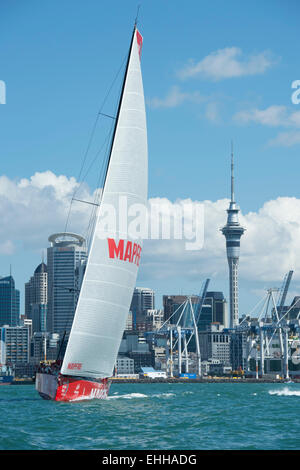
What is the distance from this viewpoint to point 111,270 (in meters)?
43.2

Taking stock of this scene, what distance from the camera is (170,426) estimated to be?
34.1 meters

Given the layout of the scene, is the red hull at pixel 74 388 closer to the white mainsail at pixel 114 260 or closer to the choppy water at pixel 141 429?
the choppy water at pixel 141 429

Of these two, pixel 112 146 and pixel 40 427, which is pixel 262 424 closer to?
pixel 40 427

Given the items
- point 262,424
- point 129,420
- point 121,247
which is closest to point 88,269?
point 121,247

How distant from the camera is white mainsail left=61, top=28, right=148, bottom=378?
42.8m

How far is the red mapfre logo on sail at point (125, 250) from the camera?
4319 centimetres

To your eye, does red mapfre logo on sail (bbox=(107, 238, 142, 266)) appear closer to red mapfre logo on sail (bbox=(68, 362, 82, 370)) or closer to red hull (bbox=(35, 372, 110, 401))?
red mapfre logo on sail (bbox=(68, 362, 82, 370))

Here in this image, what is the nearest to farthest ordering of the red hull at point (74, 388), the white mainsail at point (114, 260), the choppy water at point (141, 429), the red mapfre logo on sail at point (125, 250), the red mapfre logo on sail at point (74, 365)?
the choppy water at point (141, 429)
the white mainsail at point (114, 260)
the red mapfre logo on sail at point (125, 250)
the red mapfre logo on sail at point (74, 365)
the red hull at point (74, 388)

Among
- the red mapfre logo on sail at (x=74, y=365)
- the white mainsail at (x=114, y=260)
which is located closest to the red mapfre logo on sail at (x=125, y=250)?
the white mainsail at (x=114, y=260)

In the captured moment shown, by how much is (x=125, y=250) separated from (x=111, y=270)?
149 centimetres

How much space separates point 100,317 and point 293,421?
11.6m

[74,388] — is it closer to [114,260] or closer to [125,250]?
[114,260]

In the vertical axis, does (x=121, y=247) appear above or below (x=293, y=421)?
above
